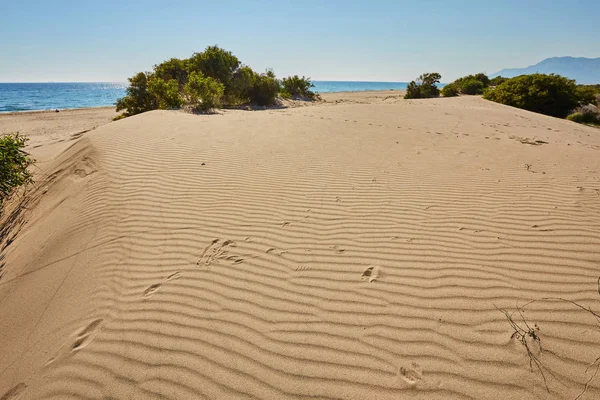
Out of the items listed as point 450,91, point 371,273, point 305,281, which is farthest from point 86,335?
point 450,91

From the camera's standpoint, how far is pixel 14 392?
205 centimetres

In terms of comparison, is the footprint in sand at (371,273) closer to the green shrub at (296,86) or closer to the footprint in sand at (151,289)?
the footprint in sand at (151,289)

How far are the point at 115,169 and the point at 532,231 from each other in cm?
687

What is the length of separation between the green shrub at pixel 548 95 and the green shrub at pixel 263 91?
14780 mm

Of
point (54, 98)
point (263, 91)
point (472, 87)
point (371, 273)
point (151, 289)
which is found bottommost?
point (151, 289)

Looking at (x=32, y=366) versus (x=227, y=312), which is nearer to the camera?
(x=32, y=366)

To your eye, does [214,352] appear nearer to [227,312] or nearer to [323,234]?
[227,312]

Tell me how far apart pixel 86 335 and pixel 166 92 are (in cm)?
1411

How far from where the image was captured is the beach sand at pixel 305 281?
192cm

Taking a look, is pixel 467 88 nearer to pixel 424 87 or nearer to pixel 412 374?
pixel 424 87

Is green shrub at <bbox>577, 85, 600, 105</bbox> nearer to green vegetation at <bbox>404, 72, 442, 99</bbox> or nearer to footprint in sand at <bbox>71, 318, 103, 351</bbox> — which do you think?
green vegetation at <bbox>404, 72, 442, 99</bbox>

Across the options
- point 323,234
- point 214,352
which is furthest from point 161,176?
point 214,352

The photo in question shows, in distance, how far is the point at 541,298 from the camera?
231 centimetres

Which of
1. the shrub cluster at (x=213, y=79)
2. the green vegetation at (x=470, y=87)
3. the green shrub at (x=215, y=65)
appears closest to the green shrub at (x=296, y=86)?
the shrub cluster at (x=213, y=79)
